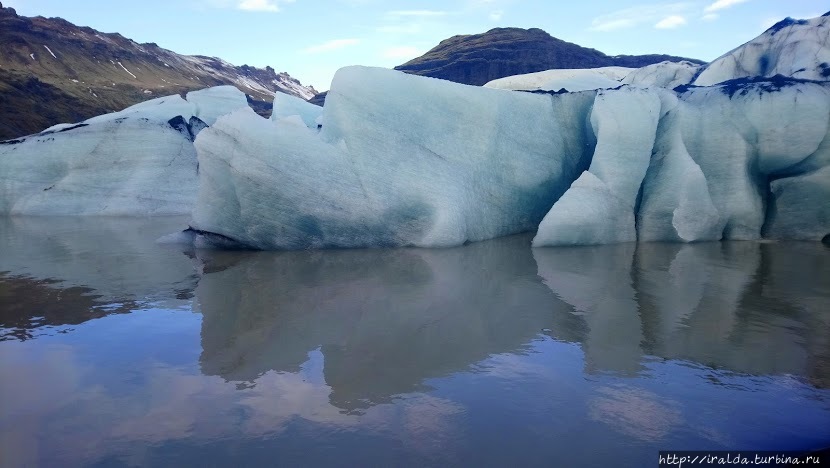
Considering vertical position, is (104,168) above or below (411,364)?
above

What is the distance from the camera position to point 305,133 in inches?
215

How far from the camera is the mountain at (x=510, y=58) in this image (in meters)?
39.3

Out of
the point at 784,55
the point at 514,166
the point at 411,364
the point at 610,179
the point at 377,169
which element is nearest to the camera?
the point at 411,364

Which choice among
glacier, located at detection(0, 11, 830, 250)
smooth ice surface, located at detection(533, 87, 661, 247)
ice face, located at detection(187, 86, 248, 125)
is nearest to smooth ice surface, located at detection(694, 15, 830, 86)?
glacier, located at detection(0, 11, 830, 250)

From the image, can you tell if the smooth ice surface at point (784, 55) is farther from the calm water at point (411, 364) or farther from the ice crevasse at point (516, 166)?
the calm water at point (411, 364)

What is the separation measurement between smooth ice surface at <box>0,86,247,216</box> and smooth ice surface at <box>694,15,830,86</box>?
949 centimetres

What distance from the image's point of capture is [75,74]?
42.2 meters

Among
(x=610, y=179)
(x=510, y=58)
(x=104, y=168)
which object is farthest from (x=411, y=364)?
(x=510, y=58)

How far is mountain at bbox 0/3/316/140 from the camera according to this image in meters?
25.3

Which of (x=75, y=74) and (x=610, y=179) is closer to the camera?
(x=610, y=179)

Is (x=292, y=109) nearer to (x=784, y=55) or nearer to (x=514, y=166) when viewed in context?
(x=514, y=166)

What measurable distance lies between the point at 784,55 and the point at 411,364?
919cm

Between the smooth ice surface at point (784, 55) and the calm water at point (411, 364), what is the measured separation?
4.97 meters

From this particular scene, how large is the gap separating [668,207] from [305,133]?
12.6 ft
